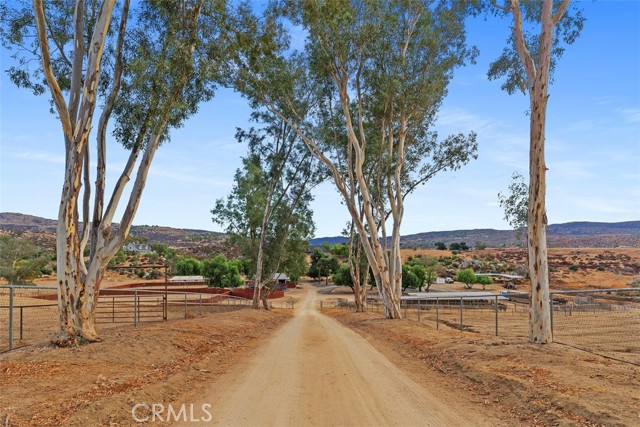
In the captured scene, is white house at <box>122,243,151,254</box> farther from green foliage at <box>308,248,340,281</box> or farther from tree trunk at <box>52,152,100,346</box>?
tree trunk at <box>52,152,100,346</box>

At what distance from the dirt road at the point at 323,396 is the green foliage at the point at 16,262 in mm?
44620

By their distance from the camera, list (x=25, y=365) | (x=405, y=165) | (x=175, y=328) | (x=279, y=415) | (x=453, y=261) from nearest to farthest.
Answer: (x=279, y=415)
(x=25, y=365)
(x=175, y=328)
(x=405, y=165)
(x=453, y=261)

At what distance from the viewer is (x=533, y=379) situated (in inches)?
314

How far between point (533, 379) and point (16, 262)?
176 feet

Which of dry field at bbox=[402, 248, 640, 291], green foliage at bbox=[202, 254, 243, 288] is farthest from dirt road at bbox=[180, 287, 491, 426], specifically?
dry field at bbox=[402, 248, 640, 291]

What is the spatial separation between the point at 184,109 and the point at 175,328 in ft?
21.7

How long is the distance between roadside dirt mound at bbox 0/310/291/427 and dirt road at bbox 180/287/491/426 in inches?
29.7

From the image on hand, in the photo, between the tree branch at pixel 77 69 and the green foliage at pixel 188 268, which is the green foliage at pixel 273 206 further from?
the green foliage at pixel 188 268

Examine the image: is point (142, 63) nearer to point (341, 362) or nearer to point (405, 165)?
point (341, 362)

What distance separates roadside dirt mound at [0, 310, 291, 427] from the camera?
589 cm

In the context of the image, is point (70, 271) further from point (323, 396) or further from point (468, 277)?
point (468, 277)

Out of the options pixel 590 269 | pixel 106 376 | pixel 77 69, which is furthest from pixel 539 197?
pixel 590 269

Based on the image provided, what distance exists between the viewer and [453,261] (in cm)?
12525

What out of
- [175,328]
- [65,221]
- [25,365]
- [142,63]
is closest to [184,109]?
[142,63]
